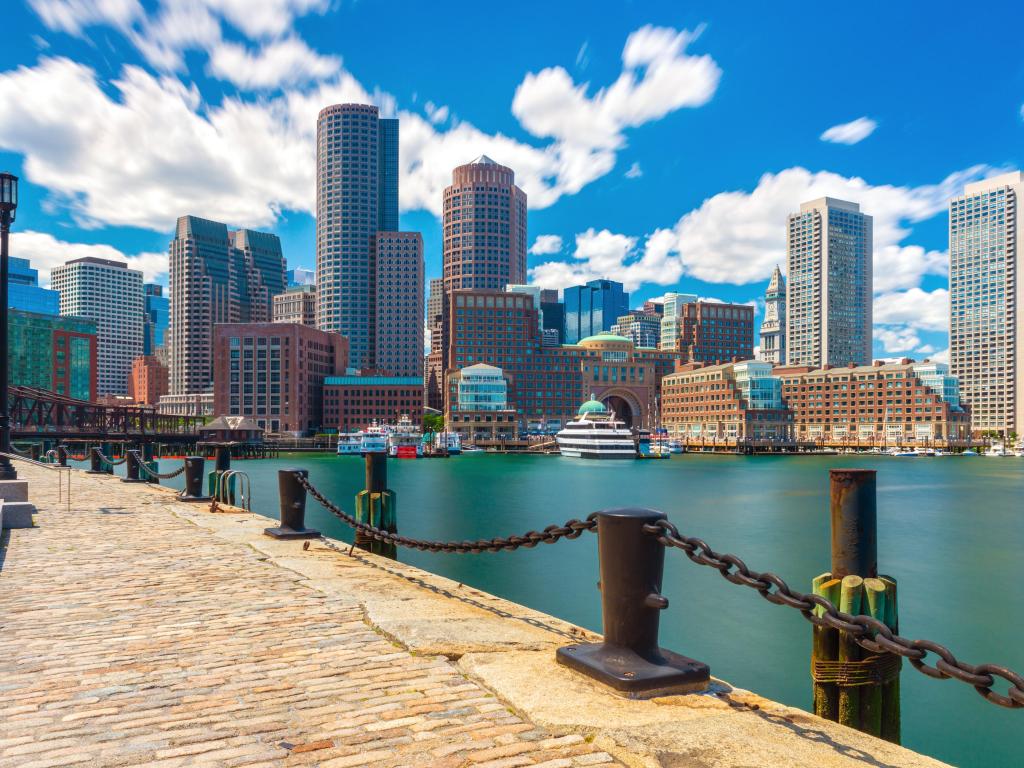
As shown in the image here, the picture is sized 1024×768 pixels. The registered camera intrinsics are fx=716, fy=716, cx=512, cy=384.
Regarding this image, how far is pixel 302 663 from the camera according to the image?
269 inches

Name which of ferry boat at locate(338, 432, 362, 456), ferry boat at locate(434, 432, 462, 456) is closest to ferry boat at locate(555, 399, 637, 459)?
ferry boat at locate(434, 432, 462, 456)

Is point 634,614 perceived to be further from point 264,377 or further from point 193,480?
point 264,377

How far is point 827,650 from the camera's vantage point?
7.64m

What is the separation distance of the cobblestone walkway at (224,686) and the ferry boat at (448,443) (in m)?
147

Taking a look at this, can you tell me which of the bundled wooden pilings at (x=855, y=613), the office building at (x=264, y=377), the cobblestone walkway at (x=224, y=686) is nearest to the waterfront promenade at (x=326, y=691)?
the cobblestone walkway at (x=224, y=686)

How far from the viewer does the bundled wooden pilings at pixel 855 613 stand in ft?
22.9

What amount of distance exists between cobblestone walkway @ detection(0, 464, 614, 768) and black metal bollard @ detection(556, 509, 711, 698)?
111 centimetres

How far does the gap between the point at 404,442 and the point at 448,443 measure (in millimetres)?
12150

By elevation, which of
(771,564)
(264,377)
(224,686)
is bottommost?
(771,564)

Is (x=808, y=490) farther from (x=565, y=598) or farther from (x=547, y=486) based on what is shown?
(x=565, y=598)

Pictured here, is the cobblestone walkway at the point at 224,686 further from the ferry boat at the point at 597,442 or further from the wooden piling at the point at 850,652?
the ferry boat at the point at 597,442

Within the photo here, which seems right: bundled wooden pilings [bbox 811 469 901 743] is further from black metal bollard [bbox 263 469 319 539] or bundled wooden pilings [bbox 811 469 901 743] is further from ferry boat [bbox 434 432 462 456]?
ferry boat [bbox 434 432 462 456]

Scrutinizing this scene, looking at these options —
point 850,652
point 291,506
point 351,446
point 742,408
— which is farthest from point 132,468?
point 742,408

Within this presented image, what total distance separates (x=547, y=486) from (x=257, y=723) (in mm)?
78373
